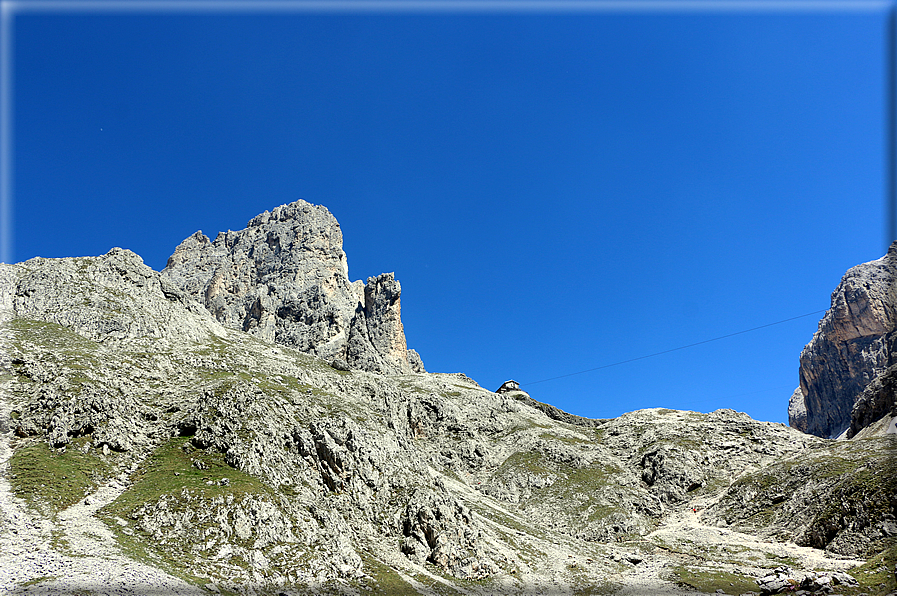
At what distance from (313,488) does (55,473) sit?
26383mm

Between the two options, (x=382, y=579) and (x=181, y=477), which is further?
(x=181, y=477)

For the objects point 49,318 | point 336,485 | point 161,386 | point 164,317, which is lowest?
point 336,485

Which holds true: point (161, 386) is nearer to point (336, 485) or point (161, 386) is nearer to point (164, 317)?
point (336, 485)

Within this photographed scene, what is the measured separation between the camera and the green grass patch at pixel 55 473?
44094mm

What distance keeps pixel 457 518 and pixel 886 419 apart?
353 feet

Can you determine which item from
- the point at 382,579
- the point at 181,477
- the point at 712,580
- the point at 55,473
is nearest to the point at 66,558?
the point at 55,473

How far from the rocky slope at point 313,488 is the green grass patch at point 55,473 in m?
0.23

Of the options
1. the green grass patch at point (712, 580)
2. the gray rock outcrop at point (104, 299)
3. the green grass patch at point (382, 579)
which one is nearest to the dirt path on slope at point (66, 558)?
the green grass patch at point (382, 579)

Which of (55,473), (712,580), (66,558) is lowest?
(712,580)

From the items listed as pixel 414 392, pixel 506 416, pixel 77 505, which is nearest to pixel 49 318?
pixel 77 505

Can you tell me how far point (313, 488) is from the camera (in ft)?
199

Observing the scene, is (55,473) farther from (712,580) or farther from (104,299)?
(712,580)

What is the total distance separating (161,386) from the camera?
73938 mm

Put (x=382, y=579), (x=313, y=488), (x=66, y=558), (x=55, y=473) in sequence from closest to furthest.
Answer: (x=66, y=558), (x=55, y=473), (x=382, y=579), (x=313, y=488)
